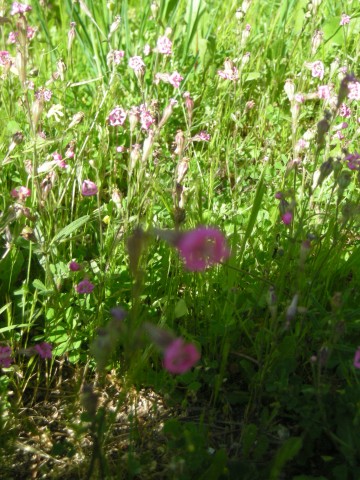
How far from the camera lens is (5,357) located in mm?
1396

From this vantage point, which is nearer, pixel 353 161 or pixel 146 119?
pixel 353 161

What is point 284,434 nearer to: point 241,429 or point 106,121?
point 241,429

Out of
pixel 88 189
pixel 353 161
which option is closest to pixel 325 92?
pixel 353 161

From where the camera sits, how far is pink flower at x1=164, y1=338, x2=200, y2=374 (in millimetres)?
867

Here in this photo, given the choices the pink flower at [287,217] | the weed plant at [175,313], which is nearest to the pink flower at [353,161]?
the weed plant at [175,313]

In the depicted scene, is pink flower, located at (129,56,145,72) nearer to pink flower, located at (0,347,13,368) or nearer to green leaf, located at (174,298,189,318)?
green leaf, located at (174,298,189,318)

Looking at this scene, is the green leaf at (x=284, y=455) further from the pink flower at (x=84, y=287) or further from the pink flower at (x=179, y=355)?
the pink flower at (x=84, y=287)

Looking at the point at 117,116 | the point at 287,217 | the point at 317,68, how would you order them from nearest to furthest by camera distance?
the point at 287,217 < the point at 117,116 < the point at 317,68

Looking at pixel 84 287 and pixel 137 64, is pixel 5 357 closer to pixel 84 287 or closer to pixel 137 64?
pixel 84 287

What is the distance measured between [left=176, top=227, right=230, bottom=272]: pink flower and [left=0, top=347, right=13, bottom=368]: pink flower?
0.67 m

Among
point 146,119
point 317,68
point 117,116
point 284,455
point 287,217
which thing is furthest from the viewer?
point 317,68

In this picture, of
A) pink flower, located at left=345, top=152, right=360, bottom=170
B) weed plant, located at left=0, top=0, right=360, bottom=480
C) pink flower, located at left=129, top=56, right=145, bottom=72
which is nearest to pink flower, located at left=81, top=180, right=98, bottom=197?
weed plant, located at left=0, top=0, right=360, bottom=480

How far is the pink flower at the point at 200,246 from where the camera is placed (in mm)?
907

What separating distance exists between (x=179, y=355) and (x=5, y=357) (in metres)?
0.67
